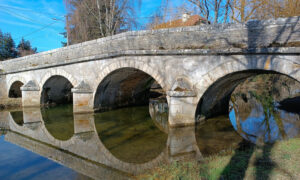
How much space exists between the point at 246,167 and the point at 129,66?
16.4 ft

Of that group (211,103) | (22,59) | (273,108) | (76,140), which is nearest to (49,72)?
(22,59)

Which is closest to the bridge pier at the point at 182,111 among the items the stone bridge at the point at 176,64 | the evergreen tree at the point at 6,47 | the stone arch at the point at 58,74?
the stone bridge at the point at 176,64

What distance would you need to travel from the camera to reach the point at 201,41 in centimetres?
541

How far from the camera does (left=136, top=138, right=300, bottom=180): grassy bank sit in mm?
2438

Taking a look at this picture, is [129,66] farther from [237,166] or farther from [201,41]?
[237,166]

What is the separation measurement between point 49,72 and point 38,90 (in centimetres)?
150

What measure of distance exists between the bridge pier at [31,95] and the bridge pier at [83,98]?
391 centimetres

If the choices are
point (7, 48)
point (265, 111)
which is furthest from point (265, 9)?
point (7, 48)

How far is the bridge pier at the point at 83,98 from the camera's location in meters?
7.83

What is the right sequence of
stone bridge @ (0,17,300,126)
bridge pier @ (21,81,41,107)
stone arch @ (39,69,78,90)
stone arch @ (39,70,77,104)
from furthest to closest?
1. bridge pier @ (21,81,41,107)
2. stone arch @ (39,70,77,104)
3. stone arch @ (39,69,78,90)
4. stone bridge @ (0,17,300,126)

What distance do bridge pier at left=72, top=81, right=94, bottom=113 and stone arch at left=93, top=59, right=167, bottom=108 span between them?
25 cm

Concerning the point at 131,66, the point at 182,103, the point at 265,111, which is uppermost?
the point at 131,66

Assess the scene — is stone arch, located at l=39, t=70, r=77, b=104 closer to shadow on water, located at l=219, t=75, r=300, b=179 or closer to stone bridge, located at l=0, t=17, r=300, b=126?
stone bridge, located at l=0, t=17, r=300, b=126

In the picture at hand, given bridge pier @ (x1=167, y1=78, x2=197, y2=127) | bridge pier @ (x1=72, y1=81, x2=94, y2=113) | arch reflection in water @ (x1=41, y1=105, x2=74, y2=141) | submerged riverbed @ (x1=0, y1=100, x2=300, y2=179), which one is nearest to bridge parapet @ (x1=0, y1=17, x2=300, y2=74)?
bridge pier @ (x1=167, y1=78, x2=197, y2=127)
